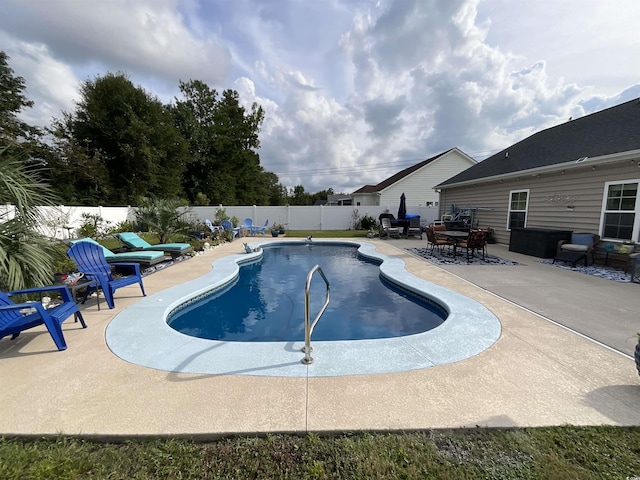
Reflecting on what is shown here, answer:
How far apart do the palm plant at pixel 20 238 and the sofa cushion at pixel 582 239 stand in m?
12.1

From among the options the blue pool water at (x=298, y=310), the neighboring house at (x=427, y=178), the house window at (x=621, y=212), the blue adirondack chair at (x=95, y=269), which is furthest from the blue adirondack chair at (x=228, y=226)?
the house window at (x=621, y=212)

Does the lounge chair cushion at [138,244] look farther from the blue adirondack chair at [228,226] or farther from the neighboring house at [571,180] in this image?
the neighboring house at [571,180]

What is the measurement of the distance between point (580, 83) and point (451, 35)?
179 inches

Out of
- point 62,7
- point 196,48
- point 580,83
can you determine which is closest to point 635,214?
point 580,83

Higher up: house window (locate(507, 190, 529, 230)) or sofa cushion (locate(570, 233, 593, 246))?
house window (locate(507, 190, 529, 230))

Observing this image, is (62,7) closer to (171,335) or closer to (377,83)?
(171,335)

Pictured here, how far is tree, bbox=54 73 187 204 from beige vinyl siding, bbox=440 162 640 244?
23.5m

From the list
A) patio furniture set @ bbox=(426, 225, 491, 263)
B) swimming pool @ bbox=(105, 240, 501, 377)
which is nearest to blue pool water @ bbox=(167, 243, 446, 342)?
swimming pool @ bbox=(105, 240, 501, 377)

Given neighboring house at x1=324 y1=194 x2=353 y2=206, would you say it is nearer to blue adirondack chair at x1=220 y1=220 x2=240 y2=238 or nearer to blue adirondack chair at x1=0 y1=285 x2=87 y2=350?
blue adirondack chair at x1=220 y1=220 x2=240 y2=238

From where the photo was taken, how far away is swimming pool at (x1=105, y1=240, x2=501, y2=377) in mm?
2760

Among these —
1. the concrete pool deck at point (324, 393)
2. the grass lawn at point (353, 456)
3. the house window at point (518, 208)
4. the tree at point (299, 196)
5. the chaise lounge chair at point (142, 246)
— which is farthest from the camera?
the tree at point (299, 196)

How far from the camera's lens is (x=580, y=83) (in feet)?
29.8

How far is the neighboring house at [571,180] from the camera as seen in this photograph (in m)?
7.14

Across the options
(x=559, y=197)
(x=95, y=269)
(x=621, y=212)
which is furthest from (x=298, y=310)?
(x=559, y=197)
